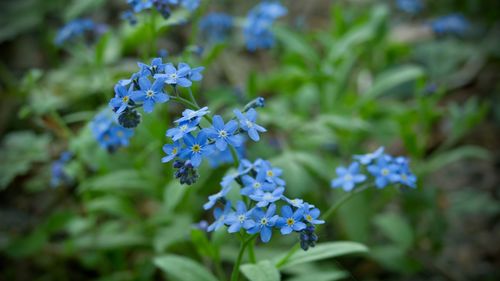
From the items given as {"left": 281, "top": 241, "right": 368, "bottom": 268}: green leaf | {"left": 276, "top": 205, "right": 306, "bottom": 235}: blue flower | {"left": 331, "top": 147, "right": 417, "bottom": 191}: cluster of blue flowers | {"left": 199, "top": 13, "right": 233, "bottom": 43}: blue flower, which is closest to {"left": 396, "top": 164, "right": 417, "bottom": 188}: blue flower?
{"left": 331, "top": 147, "right": 417, "bottom": 191}: cluster of blue flowers

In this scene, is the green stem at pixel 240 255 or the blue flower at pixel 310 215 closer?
the blue flower at pixel 310 215

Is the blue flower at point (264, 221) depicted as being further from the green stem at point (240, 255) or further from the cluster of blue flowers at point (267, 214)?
the green stem at point (240, 255)

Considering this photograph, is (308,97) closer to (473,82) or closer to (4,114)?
(473,82)

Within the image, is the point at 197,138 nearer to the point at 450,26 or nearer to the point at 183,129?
the point at 183,129

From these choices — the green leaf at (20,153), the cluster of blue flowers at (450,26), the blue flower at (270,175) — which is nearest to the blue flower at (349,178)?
the blue flower at (270,175)

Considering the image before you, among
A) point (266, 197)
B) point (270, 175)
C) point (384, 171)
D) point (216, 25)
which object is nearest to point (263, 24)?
point (216, 25)

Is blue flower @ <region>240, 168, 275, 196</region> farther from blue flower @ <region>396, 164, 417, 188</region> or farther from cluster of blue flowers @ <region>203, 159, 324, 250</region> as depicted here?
blue flower @ <region>396, 164, 417, 188</region>

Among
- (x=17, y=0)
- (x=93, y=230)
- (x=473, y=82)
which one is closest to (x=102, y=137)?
(x=93, y=230)
